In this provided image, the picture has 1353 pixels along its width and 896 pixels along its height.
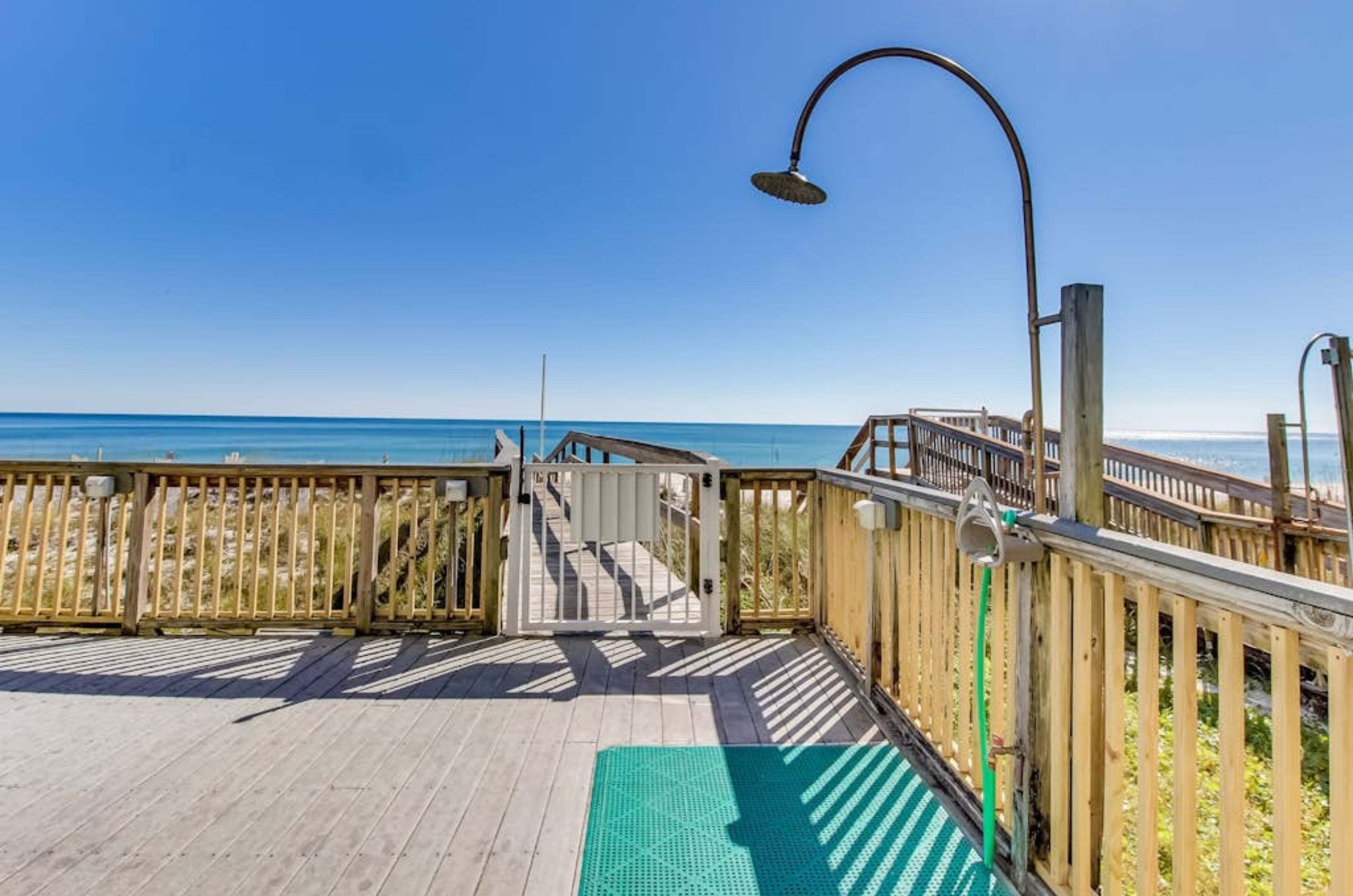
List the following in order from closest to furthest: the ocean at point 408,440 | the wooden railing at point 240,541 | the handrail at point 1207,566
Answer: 1. the handrail at point 1207,566
2. the wooden railing at point 240,541
3. the ocean at point 408,440

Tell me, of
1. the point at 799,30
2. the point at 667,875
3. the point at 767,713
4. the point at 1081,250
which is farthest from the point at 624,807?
the point at 1081,250

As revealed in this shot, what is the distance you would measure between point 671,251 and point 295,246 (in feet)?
23.4

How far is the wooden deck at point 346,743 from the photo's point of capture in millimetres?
1556

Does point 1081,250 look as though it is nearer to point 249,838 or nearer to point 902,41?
point 902,41

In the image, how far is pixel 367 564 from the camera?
11.2 ft

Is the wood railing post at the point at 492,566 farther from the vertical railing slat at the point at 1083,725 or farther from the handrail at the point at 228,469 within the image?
the vertical railing slat at the point at 1083,725

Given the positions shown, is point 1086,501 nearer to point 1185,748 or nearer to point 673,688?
point 1185,748

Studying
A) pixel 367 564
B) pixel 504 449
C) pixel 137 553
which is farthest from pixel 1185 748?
pixel 504 449

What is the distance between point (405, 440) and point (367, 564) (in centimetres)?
5250

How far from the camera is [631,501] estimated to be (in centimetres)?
346

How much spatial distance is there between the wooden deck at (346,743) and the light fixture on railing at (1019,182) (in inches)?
57.7

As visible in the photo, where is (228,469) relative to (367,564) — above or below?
above

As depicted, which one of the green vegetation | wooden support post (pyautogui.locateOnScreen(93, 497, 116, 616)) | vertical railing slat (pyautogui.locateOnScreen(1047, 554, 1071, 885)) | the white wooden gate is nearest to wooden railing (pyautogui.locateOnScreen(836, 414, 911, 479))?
the white wooden gate

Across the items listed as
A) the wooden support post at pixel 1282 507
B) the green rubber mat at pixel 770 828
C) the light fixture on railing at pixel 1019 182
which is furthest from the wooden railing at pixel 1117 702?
the wooden support post at pixel 1282 507
